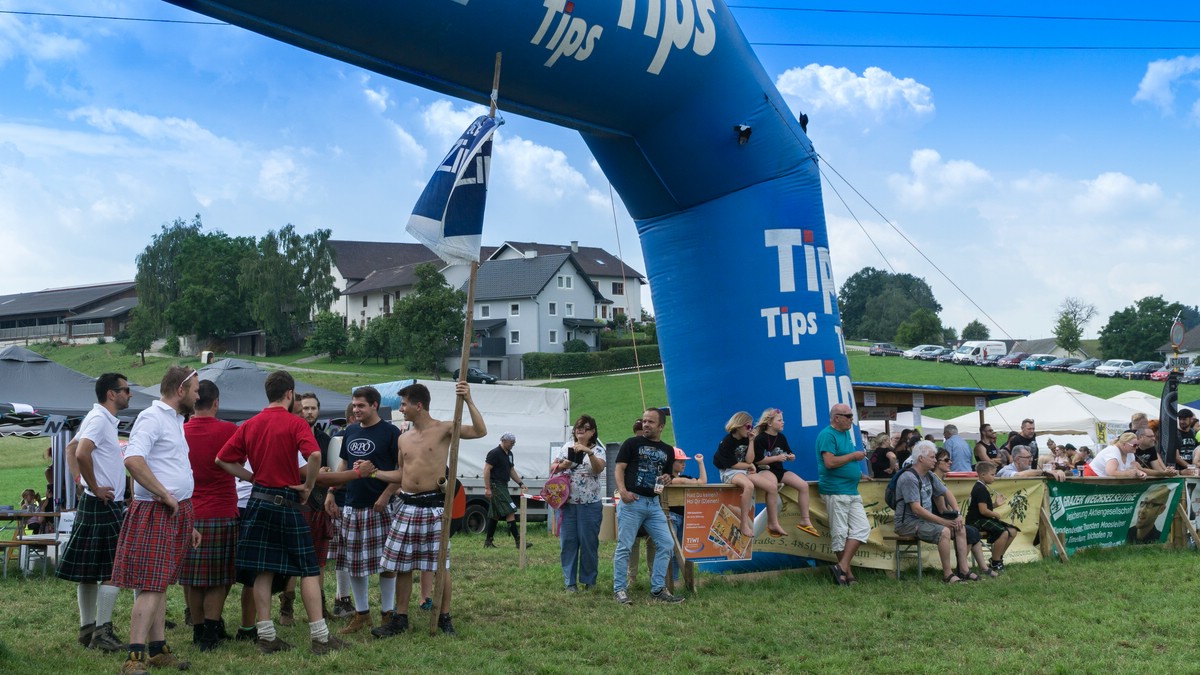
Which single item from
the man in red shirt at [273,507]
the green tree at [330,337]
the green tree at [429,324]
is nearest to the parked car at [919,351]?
the green tree at [429,324]

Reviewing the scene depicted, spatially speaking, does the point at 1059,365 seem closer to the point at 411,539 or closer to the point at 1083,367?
the point at 1083,367

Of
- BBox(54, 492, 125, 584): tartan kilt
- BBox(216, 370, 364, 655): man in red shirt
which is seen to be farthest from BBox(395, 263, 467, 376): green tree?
BBox(216, 370, 364, 655): man in red shirt

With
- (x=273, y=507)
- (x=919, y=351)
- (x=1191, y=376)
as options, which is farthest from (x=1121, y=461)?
(x=919, y=351)

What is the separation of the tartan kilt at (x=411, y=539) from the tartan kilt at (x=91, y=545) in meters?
1.67

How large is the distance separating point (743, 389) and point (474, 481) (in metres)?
6.87

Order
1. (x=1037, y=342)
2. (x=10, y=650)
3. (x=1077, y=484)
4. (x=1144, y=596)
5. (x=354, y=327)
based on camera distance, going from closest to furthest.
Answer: (x=10, y=650)
(x=1144, y=596)
(x=1077, y=484)
(x=354, y=327)
(x=1037, y=342)

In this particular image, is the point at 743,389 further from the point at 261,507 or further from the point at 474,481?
the point at 474,481

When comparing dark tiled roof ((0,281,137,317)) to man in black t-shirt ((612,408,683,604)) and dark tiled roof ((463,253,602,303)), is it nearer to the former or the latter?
dark tiled roof ((463,253,602,303))

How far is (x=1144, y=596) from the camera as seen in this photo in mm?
8336

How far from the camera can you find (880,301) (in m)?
104

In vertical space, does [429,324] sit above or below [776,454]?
above

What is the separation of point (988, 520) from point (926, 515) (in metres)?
1.31

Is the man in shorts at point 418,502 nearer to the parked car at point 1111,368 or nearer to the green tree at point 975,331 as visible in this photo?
the parked car at point 1111,368

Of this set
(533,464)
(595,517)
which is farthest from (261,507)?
(533,464)
